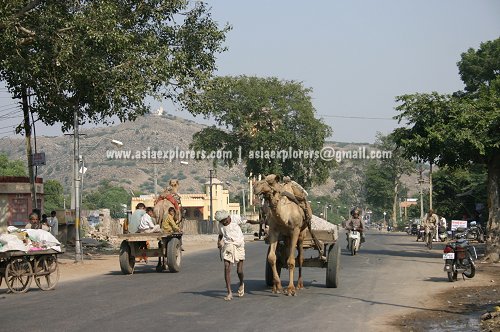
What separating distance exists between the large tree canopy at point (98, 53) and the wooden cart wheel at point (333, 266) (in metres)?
11.6

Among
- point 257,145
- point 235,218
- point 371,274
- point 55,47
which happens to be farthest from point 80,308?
point 257,145

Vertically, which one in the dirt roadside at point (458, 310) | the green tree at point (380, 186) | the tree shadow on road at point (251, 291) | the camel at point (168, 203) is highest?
the green tree at point (380, 186)

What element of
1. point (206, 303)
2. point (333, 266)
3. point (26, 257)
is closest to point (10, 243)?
point (26, 257)

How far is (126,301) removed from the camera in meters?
16.0

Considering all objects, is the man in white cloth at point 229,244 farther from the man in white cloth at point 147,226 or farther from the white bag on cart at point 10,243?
the man in white cloth at point 147,226

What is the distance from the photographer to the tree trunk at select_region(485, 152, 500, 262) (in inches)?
1159

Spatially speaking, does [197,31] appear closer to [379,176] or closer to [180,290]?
[180,290]

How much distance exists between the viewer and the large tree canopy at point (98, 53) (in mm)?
25844

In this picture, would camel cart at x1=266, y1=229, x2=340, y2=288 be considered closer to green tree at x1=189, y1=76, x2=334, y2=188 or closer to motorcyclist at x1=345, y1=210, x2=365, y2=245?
motorcyclist at x1=345, y1=210, x2=365, y2=245

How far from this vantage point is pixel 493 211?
99.1ft

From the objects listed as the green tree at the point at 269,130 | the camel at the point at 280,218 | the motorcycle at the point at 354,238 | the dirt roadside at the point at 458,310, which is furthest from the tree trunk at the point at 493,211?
the green tree at the point at 269,130

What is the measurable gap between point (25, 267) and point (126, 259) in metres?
4.98

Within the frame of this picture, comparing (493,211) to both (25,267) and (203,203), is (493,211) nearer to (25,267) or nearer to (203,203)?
(25,267)

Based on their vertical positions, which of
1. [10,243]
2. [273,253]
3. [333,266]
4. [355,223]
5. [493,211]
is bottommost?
[333,266]
